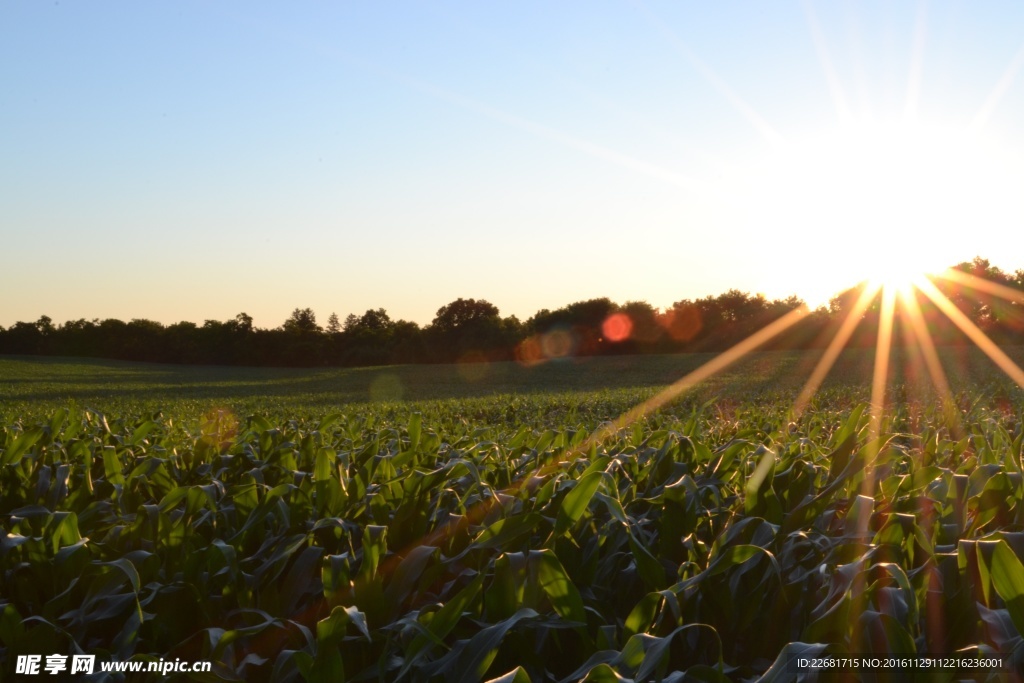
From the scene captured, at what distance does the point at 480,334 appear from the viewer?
6675 cm

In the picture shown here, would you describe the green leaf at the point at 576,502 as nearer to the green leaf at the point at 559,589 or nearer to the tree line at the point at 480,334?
the green leaf at the point at 559,589

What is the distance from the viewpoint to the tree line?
6334 cm

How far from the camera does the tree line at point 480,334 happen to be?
63344mm

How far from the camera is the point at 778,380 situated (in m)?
27.9

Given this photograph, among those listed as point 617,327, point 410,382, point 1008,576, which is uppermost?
point 617,327

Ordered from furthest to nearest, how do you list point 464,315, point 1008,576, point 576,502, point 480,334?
point 464,315, point 480,334, point 576,502, point 1008,576

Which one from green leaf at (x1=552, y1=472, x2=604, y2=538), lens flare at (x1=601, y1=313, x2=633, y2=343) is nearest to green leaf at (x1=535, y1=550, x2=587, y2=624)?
green leaf at (x1=552, y1=472, x2=604, y2=538)

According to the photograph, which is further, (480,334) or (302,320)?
(302,320)

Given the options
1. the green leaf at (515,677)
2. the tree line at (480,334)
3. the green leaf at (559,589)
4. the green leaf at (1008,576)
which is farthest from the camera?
the tree line at (480,334)

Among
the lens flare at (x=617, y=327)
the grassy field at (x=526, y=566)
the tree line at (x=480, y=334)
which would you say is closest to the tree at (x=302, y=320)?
the tree line at (x=480, y=334)

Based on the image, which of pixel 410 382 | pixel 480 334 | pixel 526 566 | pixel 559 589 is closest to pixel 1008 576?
pixel 559 589

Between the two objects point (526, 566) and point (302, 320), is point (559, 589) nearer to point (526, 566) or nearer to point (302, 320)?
point (526, 566)

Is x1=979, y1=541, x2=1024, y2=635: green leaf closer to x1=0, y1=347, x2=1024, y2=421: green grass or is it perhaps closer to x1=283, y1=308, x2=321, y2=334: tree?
x1=0, y1=347, x2=1024, y2=421: green grass

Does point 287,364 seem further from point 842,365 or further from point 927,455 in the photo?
point 927,455
